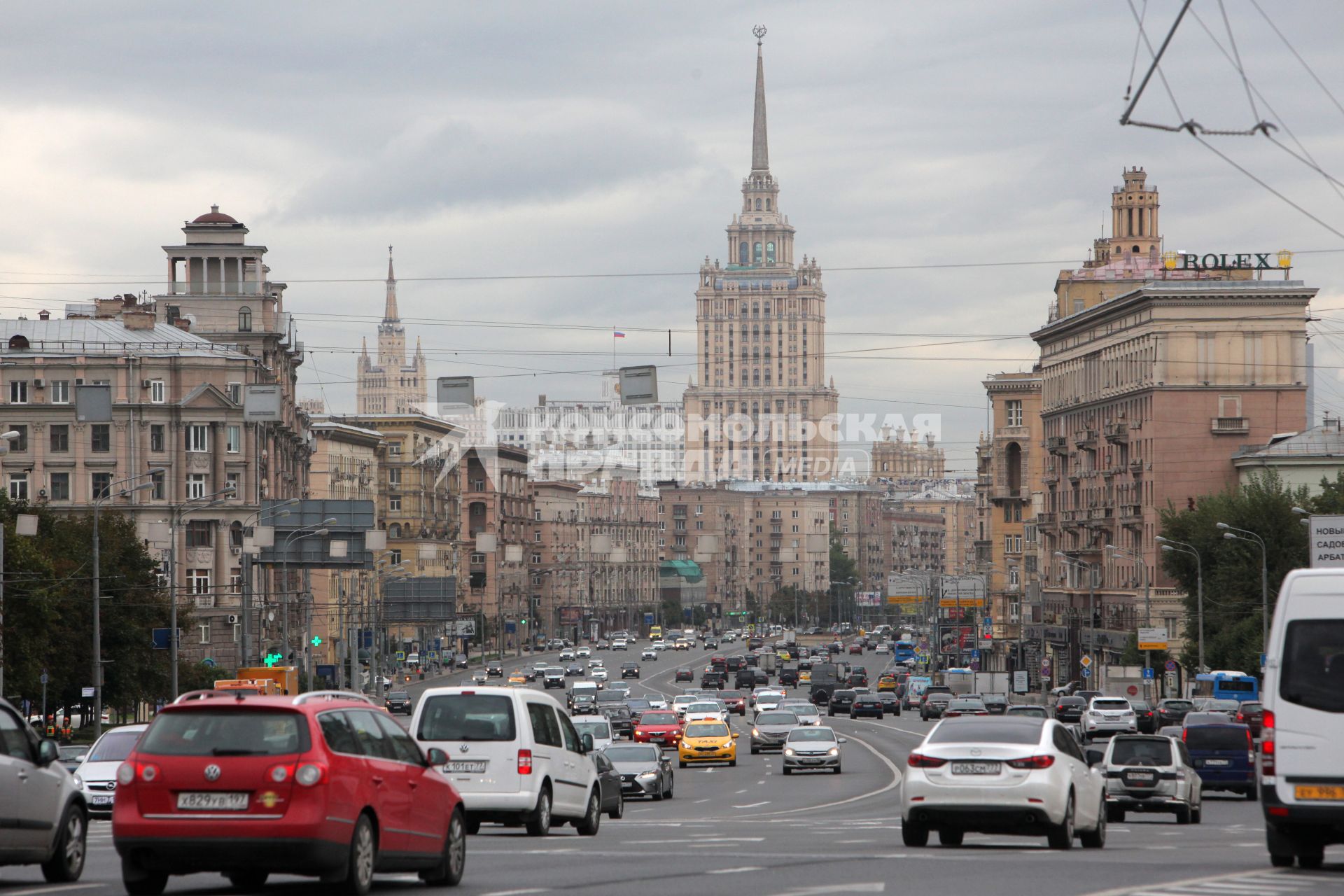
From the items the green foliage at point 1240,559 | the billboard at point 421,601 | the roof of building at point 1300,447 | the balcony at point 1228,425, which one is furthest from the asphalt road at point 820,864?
the balcony at point 1228,425

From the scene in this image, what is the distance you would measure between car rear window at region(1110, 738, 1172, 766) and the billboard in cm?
5914

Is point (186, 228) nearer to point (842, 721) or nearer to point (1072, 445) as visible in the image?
point (842, 721)

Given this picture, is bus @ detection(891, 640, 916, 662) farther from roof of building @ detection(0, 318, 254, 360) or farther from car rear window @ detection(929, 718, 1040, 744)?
car rear window @ detection(929, 718, 1040, 744)

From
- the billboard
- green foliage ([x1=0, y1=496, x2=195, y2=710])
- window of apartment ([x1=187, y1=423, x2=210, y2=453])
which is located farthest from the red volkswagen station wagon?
window of apartment ([x1=187, y1=423, x2=210, y2=453])

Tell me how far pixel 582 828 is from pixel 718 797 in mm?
15516

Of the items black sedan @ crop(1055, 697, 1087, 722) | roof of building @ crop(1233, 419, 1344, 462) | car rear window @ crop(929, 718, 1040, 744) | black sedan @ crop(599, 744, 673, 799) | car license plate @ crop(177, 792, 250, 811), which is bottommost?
black sedan @ crop(1055, 697, 1087, 722)

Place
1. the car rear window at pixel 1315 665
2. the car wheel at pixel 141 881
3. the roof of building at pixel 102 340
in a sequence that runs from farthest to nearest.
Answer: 1. the roof of building at pixel 102 340
2. the car rear window at pixel 1315 665
3. the car wheel at pixel 141 881

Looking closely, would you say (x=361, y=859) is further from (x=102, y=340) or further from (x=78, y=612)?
(x=102, y=340)

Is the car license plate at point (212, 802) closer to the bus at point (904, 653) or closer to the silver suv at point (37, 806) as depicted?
the silver suv at point (37, 806)

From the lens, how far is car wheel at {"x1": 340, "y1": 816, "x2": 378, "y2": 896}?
14.6 m

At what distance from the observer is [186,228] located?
10188 centimetres

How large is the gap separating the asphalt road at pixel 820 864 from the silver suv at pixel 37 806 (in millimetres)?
243

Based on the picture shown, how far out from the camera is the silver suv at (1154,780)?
30312 mm

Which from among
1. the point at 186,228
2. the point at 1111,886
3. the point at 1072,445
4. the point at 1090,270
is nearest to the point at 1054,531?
the point at 1072,445
